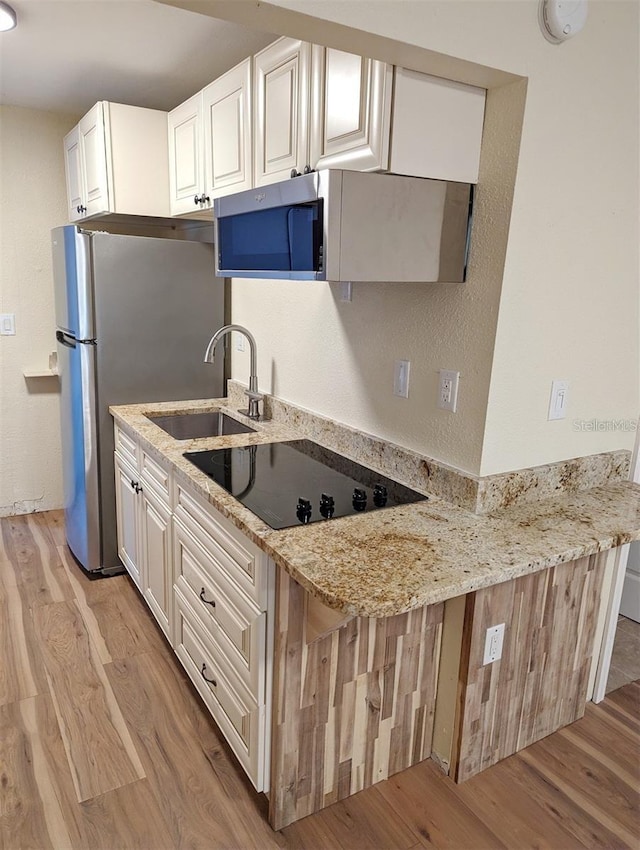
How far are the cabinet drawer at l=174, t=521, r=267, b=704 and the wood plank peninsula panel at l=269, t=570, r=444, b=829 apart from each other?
7 centimetres

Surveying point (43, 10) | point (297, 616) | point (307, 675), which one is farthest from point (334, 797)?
point (43, 10)

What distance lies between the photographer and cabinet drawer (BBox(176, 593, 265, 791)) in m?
1.64

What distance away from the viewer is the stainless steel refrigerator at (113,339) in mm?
2713

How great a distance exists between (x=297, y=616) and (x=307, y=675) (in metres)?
0.17

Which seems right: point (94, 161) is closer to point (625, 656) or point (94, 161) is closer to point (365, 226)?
point (365, 226)

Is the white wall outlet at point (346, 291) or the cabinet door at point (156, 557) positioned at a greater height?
the white wall outlet at point (346, 291)

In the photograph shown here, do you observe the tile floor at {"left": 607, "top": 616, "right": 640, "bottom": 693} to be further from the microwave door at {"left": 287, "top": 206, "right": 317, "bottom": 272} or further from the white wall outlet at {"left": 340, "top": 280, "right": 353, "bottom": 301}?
the microwave door at {"left": 287, "top": 206, "right": 317, "bottom": 272}

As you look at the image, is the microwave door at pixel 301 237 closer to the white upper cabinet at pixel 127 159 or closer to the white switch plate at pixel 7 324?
the white upper cabinet at pixel 127 159

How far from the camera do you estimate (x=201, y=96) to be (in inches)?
95.7

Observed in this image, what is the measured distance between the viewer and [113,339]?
2777mm

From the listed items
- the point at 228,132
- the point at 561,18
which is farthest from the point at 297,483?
the point at 561,18

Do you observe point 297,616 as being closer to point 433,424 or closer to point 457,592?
point 457,592

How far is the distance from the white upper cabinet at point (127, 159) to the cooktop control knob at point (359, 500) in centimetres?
187

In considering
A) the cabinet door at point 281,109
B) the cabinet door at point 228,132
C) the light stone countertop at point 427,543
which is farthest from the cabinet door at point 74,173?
the light stone countertop at point 427,543
